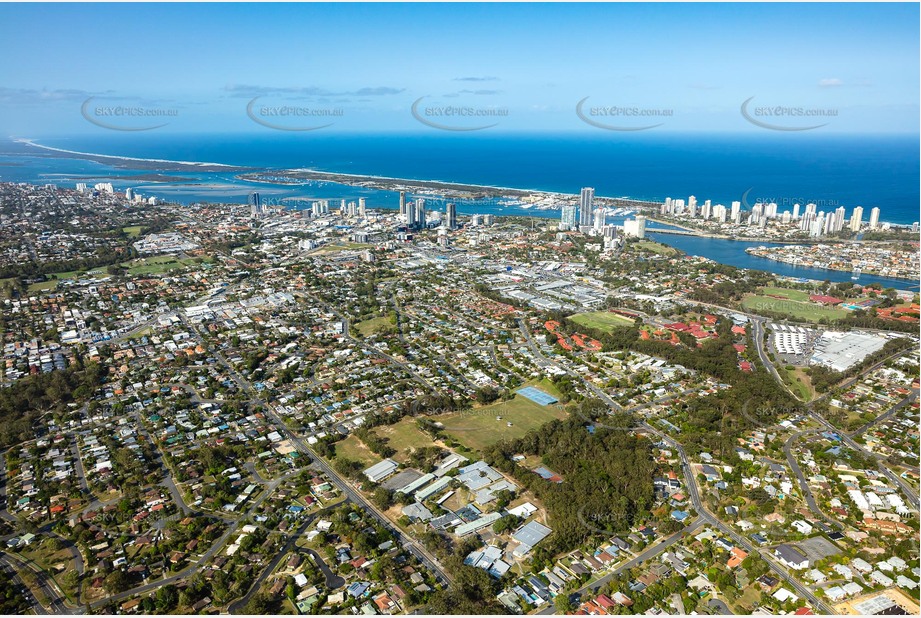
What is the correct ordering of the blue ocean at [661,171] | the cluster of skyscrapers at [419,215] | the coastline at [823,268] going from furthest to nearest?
the blue ocean at [661,171]
the cluster of skyscrapers at [419,215]
the coastline at [823,268]

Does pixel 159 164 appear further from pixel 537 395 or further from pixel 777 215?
pixel 537 395

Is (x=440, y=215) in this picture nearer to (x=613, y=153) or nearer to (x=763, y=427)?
(x=763, y=427)

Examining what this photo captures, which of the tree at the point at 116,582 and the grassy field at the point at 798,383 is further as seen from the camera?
the grassy field at the point at 798,383

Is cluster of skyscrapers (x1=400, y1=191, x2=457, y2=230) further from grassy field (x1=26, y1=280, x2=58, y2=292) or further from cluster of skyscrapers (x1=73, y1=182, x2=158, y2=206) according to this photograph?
cluster of skyscrapers (x1=73, y1=182, x2=158, y2=206)

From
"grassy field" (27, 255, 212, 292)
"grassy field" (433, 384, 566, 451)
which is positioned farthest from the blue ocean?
"grassy field" (433, 384, 566, 451)

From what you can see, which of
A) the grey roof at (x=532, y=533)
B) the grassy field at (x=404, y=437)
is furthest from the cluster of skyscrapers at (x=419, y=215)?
the grey roof at (x=532, y=533)

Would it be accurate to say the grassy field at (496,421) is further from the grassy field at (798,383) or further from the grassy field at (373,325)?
the grassy field at (373,325)

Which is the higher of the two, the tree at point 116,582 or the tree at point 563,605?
the tree at point 563,605
